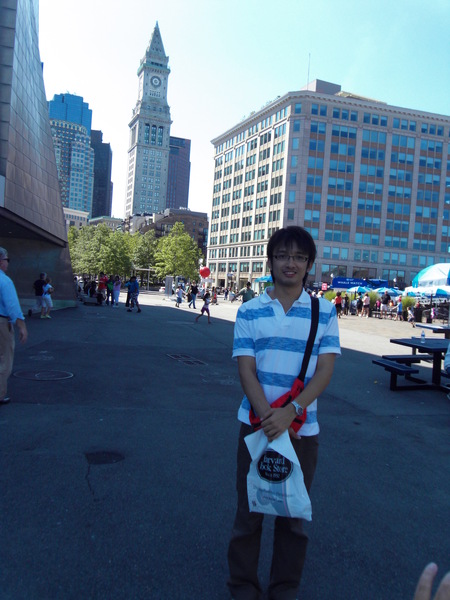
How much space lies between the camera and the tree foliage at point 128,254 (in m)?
76.2

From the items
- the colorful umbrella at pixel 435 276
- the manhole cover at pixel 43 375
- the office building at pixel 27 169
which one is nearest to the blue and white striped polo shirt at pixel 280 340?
the manhole cover at pixel 43 375

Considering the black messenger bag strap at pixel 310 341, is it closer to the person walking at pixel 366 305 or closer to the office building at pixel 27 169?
the office building at pixel 27 169

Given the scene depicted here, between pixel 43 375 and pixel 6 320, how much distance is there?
2244 millimetres

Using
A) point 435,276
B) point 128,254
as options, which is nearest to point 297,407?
point 435,276

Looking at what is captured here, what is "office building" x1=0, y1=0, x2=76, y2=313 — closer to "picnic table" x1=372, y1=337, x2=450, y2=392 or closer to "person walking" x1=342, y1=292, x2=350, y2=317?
"picnic table" x1=372, y1=337, x2=450, y2=392

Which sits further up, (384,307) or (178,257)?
(178,257)

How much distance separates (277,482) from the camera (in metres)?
2.31

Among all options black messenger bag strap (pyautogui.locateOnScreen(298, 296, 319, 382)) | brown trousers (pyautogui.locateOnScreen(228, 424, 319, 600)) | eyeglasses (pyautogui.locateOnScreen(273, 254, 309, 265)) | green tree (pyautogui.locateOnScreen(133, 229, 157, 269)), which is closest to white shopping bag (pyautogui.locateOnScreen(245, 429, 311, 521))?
brown trousers (pyautogui.locateOnScreen(228, 424, 319, 600))

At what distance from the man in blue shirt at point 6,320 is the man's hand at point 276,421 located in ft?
14.0

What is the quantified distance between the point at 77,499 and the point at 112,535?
0.60m

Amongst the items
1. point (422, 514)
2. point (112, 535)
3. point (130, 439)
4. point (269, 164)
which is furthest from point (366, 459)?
point (269, 164)

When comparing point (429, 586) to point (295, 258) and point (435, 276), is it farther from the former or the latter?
→ point (435, 276)

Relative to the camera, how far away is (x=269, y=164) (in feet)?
279

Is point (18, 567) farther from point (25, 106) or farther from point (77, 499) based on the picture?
point (25, 106)
